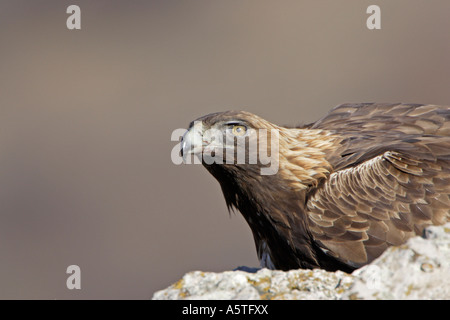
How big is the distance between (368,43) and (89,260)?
37.2ft

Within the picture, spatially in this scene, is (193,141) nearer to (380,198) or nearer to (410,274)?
(380,198)

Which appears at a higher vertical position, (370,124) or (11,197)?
(370,124)

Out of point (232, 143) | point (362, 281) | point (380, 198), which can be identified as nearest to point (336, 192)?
point (380, 198)

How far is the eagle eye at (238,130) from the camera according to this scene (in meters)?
7.25

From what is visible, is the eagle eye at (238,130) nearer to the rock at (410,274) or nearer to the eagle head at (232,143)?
the eagle head at (232,143)

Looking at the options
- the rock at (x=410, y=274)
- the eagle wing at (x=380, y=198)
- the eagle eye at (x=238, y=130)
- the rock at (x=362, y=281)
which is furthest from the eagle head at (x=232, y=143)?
the rock at (x=410, y=274)

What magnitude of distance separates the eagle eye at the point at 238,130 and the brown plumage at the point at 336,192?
1 centimetres

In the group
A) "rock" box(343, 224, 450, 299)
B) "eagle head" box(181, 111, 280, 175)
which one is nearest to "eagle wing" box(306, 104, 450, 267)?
"eagle head" box(181, 111, 280, 175)

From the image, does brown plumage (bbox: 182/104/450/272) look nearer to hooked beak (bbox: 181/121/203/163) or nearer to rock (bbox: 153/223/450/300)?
hooked beak (bbox: 181/121/203/163)

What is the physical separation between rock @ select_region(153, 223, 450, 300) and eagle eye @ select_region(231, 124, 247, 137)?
216 cm

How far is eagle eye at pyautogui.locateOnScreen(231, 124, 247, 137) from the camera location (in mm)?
7254
